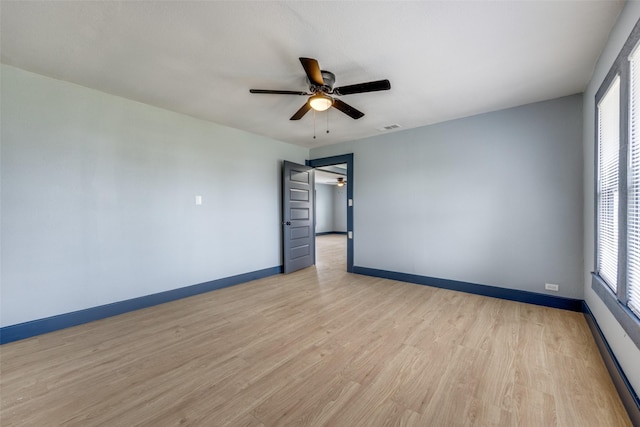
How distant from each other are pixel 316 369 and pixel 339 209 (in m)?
10.9

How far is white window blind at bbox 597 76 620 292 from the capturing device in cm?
199

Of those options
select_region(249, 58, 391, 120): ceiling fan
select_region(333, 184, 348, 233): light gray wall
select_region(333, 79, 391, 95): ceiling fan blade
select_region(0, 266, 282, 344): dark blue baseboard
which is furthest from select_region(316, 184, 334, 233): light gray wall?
select_region(333, 79, 391, 95): ceiling fan blade

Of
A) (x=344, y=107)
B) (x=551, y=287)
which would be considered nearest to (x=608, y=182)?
(x=551, y=287)

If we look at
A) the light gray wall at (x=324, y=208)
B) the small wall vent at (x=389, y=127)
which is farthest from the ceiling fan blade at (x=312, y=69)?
the light gray wall at (x=324, y=208)

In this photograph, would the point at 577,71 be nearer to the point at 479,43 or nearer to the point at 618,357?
the point at 479,43

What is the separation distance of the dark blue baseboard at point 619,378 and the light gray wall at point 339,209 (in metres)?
10.3

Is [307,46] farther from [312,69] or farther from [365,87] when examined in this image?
[365,87]

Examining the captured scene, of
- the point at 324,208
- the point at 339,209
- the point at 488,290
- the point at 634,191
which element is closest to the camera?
the point at 634,191

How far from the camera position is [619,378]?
168 cm

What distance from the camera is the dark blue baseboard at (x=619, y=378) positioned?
4.75ft

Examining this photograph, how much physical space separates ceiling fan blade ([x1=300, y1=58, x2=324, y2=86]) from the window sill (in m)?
2.62

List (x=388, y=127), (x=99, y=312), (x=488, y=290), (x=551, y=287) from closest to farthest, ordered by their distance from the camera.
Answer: (x=99, y=312), (x=551, y=287), (x=488, y=290), (x=388, y=127)

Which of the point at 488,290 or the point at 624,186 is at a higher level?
the point at 624,186

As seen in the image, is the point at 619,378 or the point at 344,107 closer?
the point at 619,378
